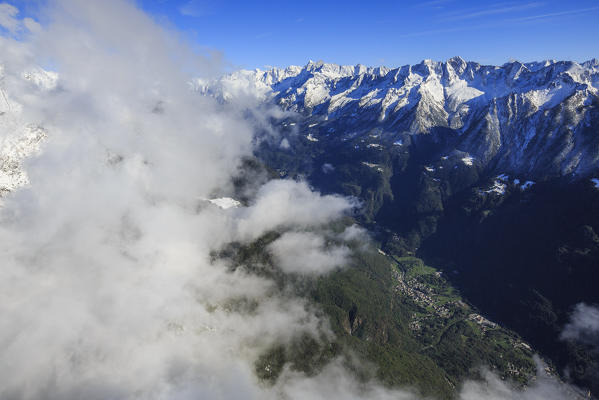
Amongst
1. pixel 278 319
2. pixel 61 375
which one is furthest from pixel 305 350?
pixel 61 375

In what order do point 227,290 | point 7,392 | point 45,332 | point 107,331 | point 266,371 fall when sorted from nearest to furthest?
point 7,392 < point 45,332 < point 107,331 < point 266,371 < point 227,290

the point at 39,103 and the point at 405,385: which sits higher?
the point at 39,103

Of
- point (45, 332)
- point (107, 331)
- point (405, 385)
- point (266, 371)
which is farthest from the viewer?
point (405, 385)

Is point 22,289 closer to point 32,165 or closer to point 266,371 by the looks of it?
point 32,165

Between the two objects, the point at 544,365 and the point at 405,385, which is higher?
the point at 405,385

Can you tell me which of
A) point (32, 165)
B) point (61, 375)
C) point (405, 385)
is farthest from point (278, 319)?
point (32, 165)

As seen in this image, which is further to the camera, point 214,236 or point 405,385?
point 214,236

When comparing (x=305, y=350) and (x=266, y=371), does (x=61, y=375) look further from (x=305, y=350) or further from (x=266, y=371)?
(x=305, y=350)

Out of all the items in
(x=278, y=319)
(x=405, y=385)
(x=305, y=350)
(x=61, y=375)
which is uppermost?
(x=61, y=375)

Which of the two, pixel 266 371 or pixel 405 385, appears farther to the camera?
pixel 405 385
